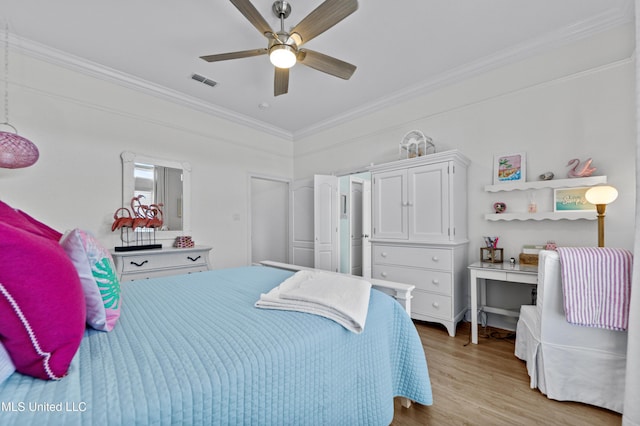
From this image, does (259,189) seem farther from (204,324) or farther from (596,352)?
(596,352)

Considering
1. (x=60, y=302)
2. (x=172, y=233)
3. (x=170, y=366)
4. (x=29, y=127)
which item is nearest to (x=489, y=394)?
(x=170, y=366)

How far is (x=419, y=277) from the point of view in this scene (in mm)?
2836

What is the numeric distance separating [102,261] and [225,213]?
2949 mm

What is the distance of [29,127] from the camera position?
8.51 feet

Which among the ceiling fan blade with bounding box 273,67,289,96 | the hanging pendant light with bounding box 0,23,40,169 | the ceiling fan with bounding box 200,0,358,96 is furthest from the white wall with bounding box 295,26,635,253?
the hanging pendant light with bounding box 0,23,40,169

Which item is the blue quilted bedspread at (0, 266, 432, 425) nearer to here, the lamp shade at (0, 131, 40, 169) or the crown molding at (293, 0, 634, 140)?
the lamp shade at (0, 131, 40, 169)

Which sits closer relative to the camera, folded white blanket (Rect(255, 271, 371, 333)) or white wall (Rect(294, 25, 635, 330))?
folded white blanket (Rect(255, 271, 371, 333))

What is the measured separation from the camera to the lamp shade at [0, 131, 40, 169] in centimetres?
216

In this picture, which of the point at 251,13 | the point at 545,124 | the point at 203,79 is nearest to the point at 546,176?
the point at 545,124

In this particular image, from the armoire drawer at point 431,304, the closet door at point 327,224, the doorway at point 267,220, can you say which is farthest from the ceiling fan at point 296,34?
the doorway at point 267,220

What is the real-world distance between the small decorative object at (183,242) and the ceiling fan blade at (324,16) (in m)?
2.60

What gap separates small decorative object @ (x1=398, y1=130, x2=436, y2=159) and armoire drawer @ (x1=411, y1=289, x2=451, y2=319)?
154cm

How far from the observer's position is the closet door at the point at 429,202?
274cm

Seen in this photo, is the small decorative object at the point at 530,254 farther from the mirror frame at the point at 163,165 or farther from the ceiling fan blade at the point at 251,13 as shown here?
the mirror frame at the point at 163,165
